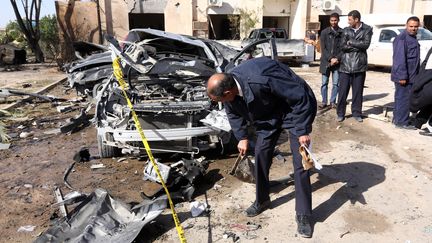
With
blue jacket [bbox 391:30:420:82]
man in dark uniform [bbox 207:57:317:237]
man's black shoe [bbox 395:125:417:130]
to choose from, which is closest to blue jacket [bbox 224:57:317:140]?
man in dark uniform [bbox 207:57:317:237]

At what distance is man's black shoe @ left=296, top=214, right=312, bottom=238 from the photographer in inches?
126

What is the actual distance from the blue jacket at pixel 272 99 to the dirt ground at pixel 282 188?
0.98m

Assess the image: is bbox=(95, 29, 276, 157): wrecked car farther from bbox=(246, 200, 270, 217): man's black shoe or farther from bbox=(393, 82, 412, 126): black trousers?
bbox=(393, 82, 412, 126): black trousers

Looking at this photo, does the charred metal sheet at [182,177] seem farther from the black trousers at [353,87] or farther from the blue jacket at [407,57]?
the blue jacket at [407,57]

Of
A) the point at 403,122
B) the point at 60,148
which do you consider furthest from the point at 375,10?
the point at 60,148

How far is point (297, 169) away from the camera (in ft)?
10.6

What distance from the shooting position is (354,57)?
20.4ft

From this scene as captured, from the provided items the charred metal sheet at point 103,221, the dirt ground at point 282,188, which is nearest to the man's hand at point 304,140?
the dirt ground at point 282,188

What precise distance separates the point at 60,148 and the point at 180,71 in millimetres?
2310

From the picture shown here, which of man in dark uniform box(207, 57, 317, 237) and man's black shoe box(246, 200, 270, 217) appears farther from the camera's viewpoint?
man's black shoe box(246, 200, 270, 217)

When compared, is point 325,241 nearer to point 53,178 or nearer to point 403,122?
point 53,178

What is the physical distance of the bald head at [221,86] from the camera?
2.83m

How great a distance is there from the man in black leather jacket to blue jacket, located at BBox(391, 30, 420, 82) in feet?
1.76

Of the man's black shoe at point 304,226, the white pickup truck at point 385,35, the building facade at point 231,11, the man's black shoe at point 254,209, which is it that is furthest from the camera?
the building facade at point 231,11
